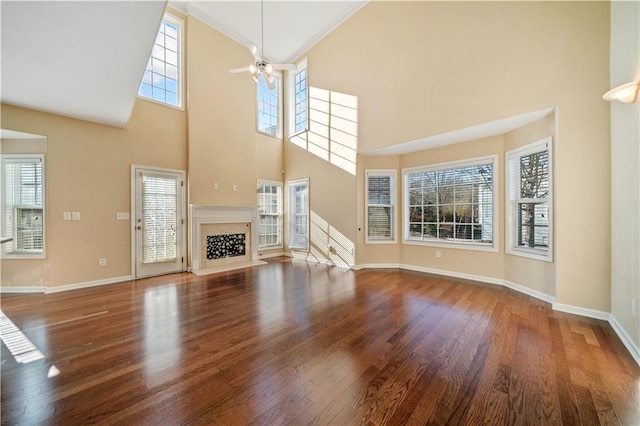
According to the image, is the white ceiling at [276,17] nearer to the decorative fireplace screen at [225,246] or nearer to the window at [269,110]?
the window at [269,110]

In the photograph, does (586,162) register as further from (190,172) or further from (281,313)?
(190,172)

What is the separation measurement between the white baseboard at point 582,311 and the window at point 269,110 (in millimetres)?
6478

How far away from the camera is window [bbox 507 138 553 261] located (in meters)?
3.32

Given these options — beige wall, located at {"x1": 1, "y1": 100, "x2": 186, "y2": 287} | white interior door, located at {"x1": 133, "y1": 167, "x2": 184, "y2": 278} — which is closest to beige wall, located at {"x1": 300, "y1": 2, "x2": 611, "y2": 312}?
white interior door, located at {"x1": 133, "y1": 167, "x2": 184, "y2": 278}

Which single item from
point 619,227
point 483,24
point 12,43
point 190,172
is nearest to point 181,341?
point 12,43

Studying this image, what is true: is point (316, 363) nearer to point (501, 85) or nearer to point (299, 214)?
point (501, 85)

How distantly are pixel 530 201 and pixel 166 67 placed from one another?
276 inches

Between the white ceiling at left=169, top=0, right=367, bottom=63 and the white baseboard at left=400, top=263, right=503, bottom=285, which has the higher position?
the white ceiling at left=169, top=0, right=367, bottom=63

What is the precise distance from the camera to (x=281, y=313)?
291 cm

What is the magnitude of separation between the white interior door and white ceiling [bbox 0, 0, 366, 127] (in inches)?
45.3

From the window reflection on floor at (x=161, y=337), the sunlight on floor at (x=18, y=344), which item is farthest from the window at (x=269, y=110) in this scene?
the sunlight on floor at (x=18, y=344)

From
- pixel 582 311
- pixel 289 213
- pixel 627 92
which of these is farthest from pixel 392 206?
pixel 627 92

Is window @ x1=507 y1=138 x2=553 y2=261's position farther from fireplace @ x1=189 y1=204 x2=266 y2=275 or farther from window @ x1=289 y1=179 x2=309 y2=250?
fireplace @ x1=189 y1=204 x2=266 y2=275

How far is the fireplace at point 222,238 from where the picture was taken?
5129mm
